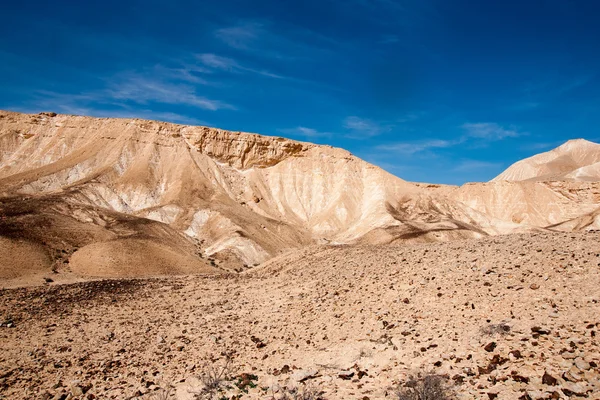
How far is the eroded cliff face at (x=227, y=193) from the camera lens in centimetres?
4206

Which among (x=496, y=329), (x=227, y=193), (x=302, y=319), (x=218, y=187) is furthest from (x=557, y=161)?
(x=496, y=329)

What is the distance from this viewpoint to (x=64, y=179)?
52.8m

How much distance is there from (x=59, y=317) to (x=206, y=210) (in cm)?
3706

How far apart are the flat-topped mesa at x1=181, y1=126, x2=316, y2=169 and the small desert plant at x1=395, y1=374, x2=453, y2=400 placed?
6426 centimetres

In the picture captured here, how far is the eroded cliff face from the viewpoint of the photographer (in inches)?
1656

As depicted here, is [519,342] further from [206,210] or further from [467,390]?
[206,210]

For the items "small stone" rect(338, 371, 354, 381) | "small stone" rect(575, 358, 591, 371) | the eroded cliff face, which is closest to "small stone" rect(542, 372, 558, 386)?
"small stone" rect(575, 358, 591, 371)

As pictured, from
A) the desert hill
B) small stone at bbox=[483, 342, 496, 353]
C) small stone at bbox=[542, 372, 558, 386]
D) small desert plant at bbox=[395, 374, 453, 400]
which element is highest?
the desert hill

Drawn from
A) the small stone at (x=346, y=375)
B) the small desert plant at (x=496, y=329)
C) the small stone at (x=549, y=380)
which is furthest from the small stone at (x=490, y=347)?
the small stone at (x=346, y=375)

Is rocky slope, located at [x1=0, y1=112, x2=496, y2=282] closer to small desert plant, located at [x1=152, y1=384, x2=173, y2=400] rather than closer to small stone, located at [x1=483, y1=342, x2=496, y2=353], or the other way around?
small desert plant, located at [x1=152, y1=384, x2=173, y2=400]

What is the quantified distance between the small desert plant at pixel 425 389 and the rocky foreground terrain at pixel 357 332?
0.56ft

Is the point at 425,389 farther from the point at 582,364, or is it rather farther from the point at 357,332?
the point at 357,332

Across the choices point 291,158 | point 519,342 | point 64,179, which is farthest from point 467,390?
point 291,158

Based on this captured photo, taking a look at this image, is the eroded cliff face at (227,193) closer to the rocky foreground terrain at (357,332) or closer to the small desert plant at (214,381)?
the rocky foreground terrain at (357,332)
